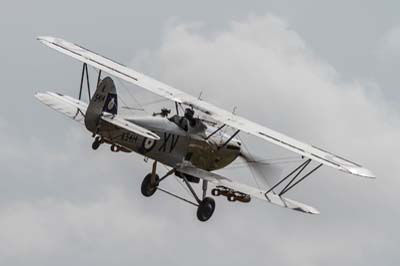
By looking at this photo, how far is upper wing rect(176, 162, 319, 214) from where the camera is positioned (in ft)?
160

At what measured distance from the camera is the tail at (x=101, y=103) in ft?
157

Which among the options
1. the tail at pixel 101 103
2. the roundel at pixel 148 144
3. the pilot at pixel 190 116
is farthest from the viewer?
the pilot at pixel 190 116

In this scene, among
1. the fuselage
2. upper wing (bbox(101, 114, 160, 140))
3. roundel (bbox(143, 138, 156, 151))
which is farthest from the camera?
roundel (bbox(143, 138, 156, 151))

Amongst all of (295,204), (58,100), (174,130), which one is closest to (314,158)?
(295,204)

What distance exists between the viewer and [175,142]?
163ft

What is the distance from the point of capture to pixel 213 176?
49938 mm

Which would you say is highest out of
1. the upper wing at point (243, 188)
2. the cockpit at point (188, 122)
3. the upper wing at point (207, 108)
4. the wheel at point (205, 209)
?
the upper wing at point (207, 108)

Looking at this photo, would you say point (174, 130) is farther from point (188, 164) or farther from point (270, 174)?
point (270, 174)

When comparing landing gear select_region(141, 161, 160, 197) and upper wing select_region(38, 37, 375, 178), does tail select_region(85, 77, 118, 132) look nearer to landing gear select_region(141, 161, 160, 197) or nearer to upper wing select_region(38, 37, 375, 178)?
upper wing select_region(38, 37, 375, 178)

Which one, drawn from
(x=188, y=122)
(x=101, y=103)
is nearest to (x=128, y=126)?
(x=101, y=103)

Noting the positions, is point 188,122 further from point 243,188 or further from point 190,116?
point 243,188

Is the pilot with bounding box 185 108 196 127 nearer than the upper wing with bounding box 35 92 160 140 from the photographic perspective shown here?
Yes

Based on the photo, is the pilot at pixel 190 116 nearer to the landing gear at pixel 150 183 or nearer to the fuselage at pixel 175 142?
the fuselage at pixel 175 142

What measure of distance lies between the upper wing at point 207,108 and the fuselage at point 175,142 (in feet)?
3.10
